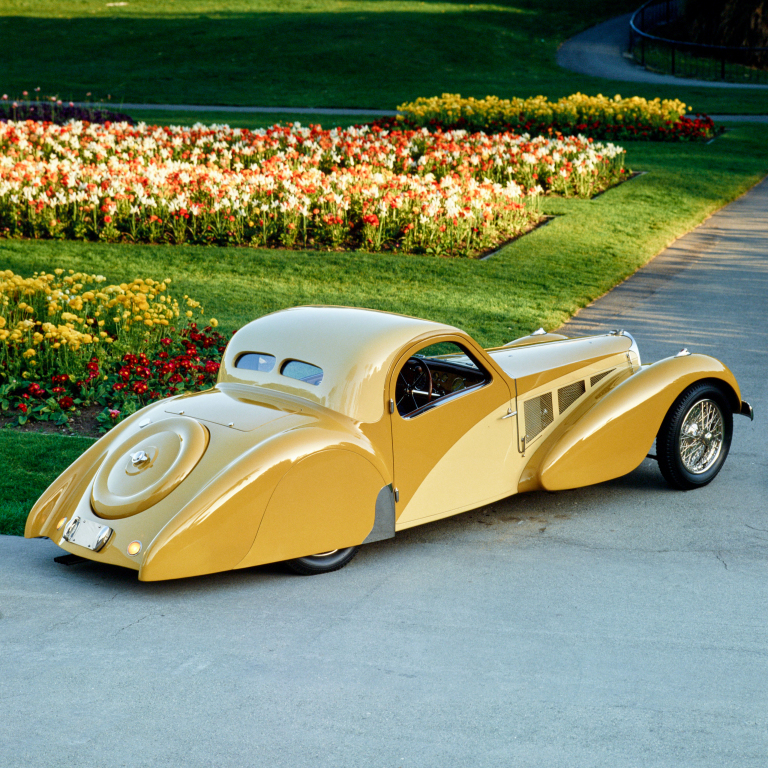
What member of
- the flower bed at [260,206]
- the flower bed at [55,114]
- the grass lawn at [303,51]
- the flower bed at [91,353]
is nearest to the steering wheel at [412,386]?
the flower bed at [91,353]

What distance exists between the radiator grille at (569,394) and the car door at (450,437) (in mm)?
431

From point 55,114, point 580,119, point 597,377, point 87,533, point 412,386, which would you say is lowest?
point 87,533

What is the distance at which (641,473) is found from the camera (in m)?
6.47

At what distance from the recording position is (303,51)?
3822cm

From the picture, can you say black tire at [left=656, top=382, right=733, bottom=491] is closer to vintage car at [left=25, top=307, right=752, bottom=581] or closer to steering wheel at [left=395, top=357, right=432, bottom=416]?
vintage car at [left=25, top=307, right=752, bottom=581]

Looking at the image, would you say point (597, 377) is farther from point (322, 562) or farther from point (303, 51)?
point (303, 51)

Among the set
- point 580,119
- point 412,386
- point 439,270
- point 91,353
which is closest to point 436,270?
point 439,270

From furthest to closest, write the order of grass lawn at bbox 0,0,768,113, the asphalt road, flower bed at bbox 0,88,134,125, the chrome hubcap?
grass lawn at bbox 0,0,768,113
flower bed at bbox 0,88,134,125
the chrome hubcap
the asphalt road

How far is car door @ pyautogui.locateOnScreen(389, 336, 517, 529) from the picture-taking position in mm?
5105

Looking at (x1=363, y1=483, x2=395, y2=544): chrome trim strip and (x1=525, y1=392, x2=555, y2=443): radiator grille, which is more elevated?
(x1=525, y1=392, x2=555, y2=443): radiator grille

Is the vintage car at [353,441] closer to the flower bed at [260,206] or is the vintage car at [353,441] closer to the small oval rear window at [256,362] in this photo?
the small oval rear window at [256,362]

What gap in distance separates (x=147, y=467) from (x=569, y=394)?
8.45ft

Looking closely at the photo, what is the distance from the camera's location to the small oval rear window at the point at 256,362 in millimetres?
5320

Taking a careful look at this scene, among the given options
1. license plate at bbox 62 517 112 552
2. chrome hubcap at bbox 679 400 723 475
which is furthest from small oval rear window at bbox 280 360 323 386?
chrome hubcap at bbox 679 400 723 475
